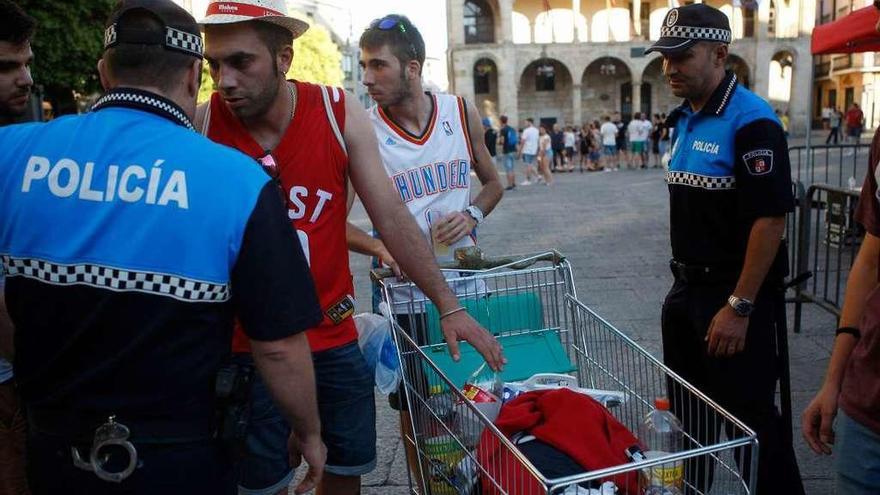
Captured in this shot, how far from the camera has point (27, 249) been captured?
1686mm

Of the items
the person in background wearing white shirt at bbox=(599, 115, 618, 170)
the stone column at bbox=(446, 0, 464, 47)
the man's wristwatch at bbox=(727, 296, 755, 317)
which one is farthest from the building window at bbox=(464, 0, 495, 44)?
the man's wristwatch at bbox=(727, 296, 755, 317)

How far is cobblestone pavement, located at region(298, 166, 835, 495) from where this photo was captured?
429 cm

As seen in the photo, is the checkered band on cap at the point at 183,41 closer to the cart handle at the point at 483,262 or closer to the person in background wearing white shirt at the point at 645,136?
the cart handle at the point at 483,262

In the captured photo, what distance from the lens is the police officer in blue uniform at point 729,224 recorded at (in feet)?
9.25

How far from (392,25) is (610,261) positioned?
20.5 ft

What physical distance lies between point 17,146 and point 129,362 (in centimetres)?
59

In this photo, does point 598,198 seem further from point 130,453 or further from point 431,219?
point 130,453

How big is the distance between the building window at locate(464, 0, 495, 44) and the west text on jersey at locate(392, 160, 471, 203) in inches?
1851

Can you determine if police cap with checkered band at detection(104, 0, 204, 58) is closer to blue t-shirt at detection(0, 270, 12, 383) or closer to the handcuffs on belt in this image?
the handcuffs on belt

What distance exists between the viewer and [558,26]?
5016cm

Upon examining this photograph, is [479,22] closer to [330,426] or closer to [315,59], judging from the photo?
[315,59]

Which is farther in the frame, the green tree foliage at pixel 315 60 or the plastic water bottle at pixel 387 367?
the green tree foliage at pixel 315 60

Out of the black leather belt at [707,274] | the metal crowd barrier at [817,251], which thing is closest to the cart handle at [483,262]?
the black leather belt at [707,274]

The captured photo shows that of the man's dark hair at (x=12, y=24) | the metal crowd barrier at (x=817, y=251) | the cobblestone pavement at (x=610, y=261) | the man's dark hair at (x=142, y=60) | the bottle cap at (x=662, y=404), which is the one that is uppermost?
the man's dark hair at (x=12, y=24)
